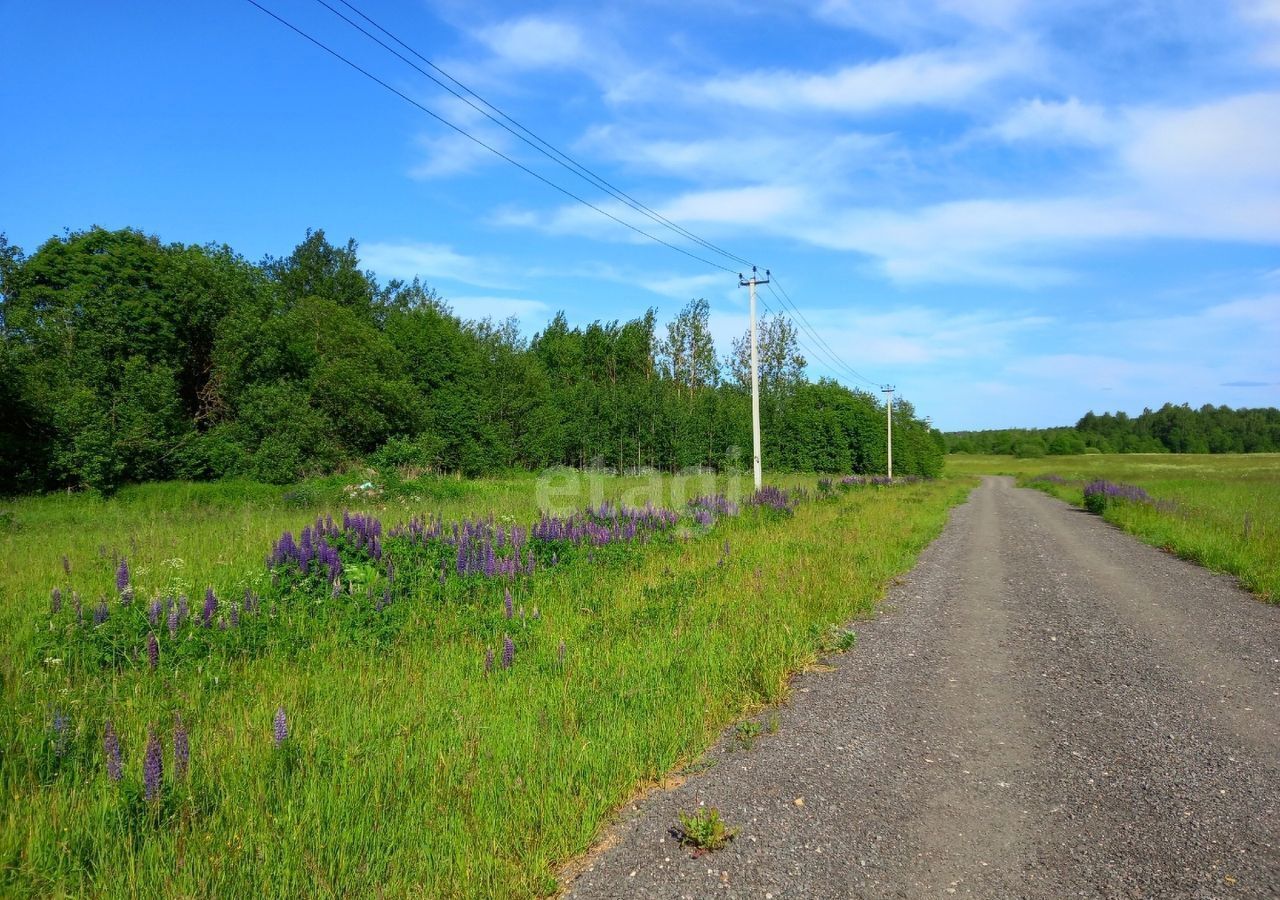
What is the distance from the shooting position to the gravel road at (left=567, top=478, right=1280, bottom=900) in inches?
115

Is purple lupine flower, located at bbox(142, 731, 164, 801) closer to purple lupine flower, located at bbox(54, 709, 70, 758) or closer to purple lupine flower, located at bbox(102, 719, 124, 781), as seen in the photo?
purple lupine flower, located at bbox(102, 719, 124, 781)

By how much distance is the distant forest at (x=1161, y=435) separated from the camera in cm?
12562

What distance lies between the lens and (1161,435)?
14112cm

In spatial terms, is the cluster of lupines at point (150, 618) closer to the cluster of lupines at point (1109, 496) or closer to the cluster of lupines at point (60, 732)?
the cluster of lupines at point (60, 732)

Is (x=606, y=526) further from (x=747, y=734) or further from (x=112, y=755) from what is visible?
(x=112, y=755)

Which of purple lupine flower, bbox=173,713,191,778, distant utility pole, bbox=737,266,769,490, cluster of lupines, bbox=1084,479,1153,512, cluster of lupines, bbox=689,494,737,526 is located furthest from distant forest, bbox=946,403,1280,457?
Answer: purple lupine flower, bbox=173,713,191,778

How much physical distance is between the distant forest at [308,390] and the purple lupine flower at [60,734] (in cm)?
2016

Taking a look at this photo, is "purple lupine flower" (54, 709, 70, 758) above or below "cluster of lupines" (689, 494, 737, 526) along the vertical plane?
below

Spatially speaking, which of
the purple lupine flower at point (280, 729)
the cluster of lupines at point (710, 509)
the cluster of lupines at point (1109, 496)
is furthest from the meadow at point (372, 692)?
the cluster of lupines at point (1109, 496)

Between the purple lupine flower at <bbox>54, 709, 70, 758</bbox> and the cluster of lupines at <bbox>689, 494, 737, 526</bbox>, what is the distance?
10116 millimetres

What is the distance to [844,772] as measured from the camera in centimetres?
390

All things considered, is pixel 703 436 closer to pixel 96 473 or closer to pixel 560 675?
pixel 96 473

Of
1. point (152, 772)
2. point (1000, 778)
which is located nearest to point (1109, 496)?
point (1000, 778)

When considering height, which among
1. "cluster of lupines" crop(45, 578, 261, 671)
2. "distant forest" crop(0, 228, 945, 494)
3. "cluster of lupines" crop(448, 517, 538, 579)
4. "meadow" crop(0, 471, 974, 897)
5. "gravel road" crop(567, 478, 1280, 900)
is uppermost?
"distant forest" crop(0, 228, 945, 494)
